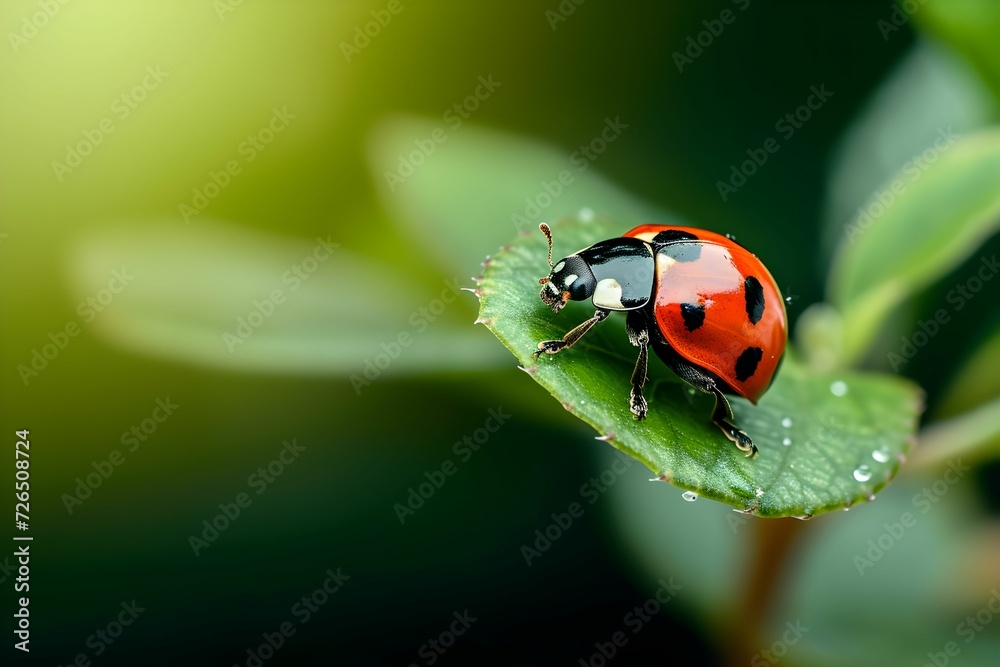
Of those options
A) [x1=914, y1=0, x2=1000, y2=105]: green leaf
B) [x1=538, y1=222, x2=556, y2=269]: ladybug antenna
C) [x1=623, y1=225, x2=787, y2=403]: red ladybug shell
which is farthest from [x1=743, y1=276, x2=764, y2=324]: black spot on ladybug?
[x1=914, y1=0, x2=1000, y2=105]: green leaf

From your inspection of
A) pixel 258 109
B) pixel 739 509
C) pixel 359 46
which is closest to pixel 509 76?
pixel 359 46

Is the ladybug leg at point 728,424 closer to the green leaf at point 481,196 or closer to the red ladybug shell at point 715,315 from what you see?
the red ladybug shell at point 715,315

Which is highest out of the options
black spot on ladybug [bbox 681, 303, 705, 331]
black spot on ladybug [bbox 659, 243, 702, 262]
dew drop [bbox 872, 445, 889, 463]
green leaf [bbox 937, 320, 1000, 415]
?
green leaf [bbox 937, 320, 1000, 415]

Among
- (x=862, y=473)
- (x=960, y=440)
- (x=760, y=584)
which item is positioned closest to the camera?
(x=862, y=473)

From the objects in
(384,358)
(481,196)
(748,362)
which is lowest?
(384,358)

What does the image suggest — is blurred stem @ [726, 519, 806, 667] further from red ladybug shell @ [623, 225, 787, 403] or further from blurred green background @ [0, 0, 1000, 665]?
red ladybug shell @ [623, 225, 787, 403]

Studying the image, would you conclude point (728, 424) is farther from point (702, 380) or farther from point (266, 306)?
point (266, 306)

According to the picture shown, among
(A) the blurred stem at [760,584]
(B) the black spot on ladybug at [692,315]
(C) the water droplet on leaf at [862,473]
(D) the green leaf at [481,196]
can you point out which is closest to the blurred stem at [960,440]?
(A) the blurred stem at [760,584]

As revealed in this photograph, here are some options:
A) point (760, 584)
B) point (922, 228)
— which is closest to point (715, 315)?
point (922, 228)

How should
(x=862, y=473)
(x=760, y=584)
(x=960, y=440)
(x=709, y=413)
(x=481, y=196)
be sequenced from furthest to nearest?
(x=481, y=196) → (x=760, y=584) → (x=960, y=440) → (x=709, y=413) → (x=862, y=473)
